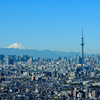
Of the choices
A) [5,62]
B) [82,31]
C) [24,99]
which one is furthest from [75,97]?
[5,62]

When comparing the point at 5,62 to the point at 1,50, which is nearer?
the point at 5,62

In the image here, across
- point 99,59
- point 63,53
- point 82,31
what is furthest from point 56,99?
point 63,53

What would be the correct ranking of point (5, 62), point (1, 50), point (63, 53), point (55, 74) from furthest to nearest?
point (63, 53) → point (1, 50) → point (5, 62) → point (55, 74)

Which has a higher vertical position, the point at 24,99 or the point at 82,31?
the point at 82,31

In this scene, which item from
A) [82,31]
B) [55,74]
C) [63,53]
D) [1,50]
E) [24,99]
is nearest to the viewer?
[24,99]

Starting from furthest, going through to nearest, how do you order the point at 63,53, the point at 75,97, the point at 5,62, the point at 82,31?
the point at 63,53 → the point at 5,62 → the point at 82,31 → the point at 75,97

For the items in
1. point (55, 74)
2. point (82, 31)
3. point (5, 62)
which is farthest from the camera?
point (5, 62)

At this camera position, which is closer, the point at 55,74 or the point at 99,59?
the point at 55,74

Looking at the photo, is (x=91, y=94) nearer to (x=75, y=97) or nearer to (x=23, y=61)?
(x=75, y=97)

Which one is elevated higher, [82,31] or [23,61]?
[82,31]

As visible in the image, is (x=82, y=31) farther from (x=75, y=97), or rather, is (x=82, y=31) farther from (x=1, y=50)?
(x=1, y=50)
